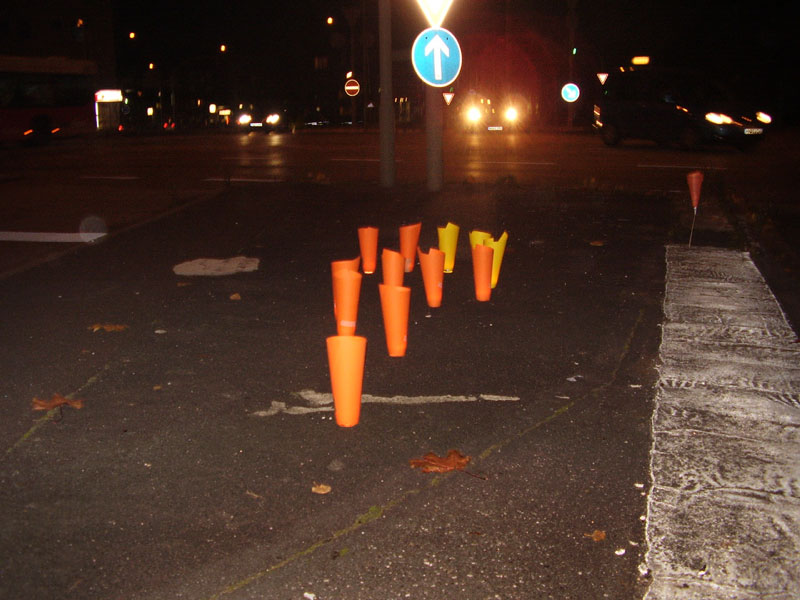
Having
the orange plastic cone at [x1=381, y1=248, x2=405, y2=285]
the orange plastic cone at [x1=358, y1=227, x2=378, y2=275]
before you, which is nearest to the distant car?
the orange plastic cone at [x1=358, y1=227, x2=378, y2=275]

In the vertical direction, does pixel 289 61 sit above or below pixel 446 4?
above

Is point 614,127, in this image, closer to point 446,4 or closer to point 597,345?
point 446,4

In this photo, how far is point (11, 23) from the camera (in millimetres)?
58156

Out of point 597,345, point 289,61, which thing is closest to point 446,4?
point 597,345

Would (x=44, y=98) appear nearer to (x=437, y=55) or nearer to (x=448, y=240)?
(x=437, y=55)

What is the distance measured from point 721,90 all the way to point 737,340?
21589mm

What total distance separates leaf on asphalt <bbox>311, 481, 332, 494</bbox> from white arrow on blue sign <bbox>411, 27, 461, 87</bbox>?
9.04m

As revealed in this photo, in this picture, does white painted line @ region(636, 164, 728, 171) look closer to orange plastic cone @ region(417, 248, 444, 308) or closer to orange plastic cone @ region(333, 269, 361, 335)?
orange plastic cone @ region(417, 248, 444, 308)

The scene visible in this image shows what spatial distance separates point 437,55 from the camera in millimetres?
11867

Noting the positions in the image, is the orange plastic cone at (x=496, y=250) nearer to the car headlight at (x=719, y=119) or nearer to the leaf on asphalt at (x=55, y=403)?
the leaf on asphalt at (x=55, y=403)

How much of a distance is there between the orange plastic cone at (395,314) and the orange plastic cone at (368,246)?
2.32 meters

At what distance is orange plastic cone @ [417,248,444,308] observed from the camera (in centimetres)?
662

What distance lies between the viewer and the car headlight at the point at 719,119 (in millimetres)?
23188

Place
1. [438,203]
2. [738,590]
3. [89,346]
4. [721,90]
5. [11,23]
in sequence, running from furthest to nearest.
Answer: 1. [11,23]
2. [721,90]
3. [438,203]
4. [89,346]
5. [738,590]
